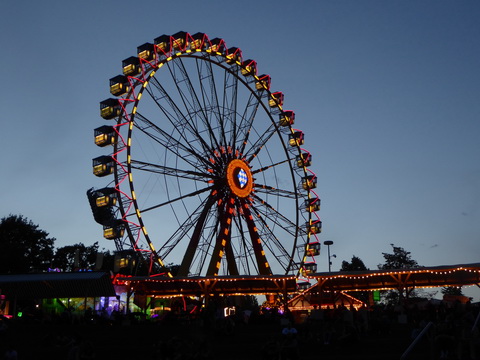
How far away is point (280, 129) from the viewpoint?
A: 43.8m

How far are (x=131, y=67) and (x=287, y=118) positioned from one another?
48.2 feet

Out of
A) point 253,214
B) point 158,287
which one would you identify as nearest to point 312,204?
point 253,214

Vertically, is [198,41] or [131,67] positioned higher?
[198,41]

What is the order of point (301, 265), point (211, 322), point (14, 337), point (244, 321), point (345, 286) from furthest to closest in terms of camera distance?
point (301, 265)
point (345, 286)
point (244, 321)
point (211, 322)
point (14, 337)

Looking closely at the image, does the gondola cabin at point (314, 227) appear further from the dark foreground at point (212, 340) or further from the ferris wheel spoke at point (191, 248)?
the dark foreground at point (212, 340)

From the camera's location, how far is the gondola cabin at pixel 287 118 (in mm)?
43969

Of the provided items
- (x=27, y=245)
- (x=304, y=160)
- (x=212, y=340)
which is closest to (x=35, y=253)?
(x=27, y=245)

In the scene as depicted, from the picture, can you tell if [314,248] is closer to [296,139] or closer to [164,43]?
[296,139]

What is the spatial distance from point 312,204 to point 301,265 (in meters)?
4.80

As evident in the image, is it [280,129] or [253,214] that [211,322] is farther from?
[280,129]

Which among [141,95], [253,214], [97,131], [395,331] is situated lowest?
[395,331]

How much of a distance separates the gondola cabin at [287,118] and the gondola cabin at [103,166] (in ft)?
53.7

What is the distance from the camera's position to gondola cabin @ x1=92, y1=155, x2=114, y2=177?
3081cm

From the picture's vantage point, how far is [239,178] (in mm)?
36562
